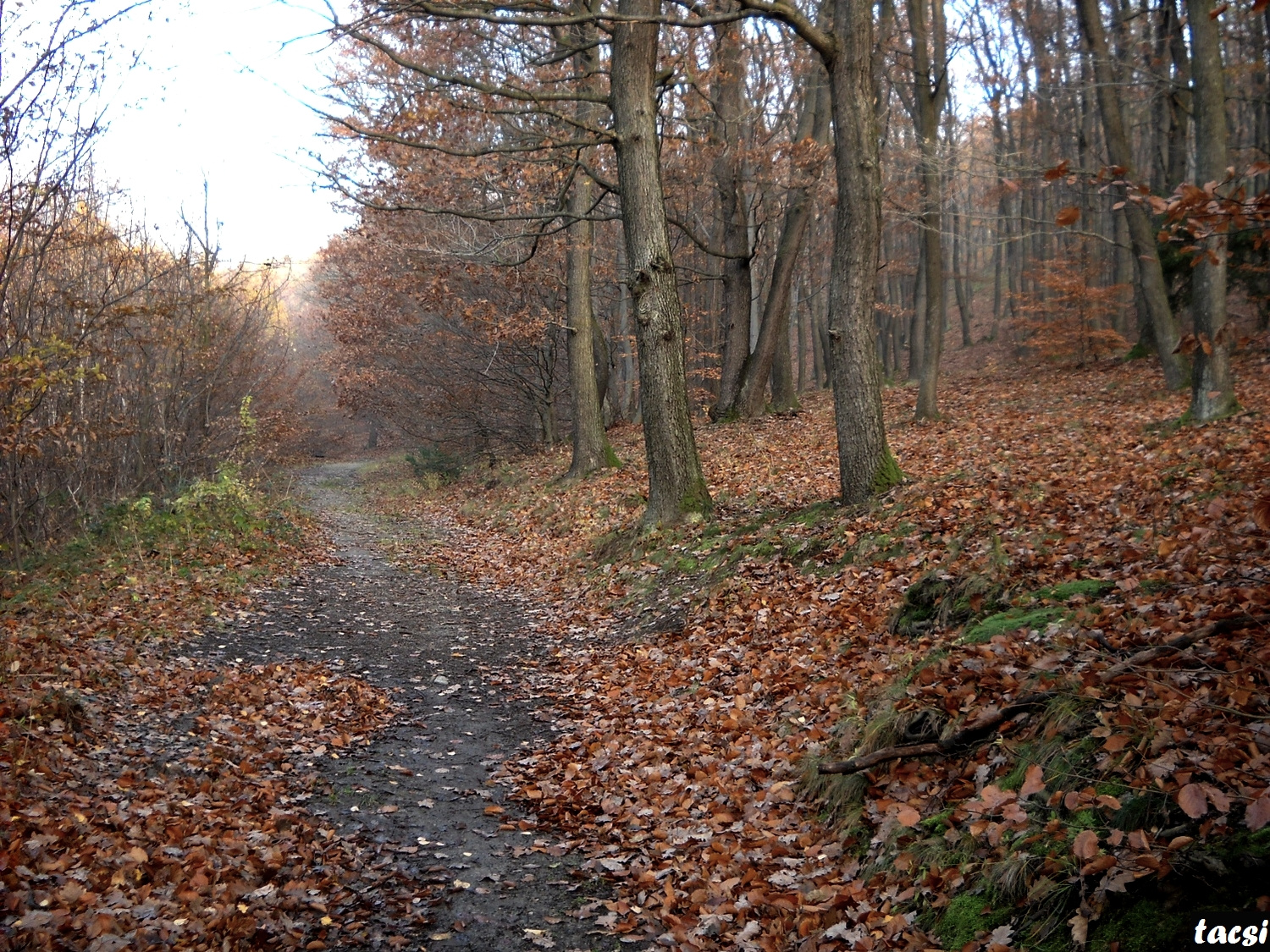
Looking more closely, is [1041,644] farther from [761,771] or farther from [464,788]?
[464,788]

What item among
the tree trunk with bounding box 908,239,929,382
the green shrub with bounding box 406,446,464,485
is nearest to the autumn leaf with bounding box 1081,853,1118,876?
the tree trunk with bounding box 908,239,929,382

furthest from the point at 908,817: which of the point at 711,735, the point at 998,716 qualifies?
the point at 711,735

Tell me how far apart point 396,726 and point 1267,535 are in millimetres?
6651

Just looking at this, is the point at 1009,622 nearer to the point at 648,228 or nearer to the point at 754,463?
the point at 648,228

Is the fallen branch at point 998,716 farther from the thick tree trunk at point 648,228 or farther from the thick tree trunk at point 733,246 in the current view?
the thick tree trunk at point 733,246

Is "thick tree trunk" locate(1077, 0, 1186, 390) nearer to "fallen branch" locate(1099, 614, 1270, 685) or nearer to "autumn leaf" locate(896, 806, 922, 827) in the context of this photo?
"fallen branch" locate(1099, 614, 1270, 685)

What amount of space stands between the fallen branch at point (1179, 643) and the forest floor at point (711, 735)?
0.02m

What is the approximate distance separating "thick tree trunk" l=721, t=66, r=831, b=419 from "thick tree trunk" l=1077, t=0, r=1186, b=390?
5.06m

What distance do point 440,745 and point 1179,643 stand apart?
533 cm

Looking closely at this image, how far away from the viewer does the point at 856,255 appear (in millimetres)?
9727

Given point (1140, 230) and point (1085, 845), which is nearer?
point (1085, 845)

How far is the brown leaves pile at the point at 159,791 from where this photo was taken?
4.02m

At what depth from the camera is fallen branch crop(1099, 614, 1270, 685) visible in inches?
172

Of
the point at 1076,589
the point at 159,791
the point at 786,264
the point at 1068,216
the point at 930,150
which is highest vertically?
the point at 930,150
